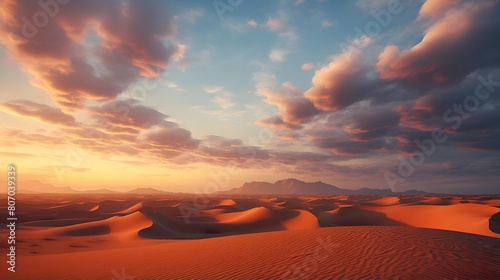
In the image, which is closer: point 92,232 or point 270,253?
point 270,253

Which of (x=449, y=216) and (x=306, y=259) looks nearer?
(x=306, y=259)

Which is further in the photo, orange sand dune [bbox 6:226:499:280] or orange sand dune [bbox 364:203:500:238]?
orange sand dune [bbox 364:203:500:238]

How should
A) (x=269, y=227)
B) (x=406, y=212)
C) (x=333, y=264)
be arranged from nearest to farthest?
(x=333, y=264) < (x=269, y=227) < (x=406, y=212)

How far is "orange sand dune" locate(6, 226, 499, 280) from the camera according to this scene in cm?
960

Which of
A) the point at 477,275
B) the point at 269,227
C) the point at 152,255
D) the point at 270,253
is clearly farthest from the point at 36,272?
the point at 269,227

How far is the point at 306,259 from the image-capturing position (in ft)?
36.4

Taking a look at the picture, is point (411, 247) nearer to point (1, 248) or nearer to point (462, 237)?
point (462, 237)

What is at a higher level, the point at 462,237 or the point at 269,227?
the point at 462,237

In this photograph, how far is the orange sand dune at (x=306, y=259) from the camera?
9.60m

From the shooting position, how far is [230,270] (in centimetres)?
1052

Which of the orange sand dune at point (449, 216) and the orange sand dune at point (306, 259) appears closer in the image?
the orange sand dune at point (306, 259)

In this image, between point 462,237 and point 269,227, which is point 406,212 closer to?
point 269,227

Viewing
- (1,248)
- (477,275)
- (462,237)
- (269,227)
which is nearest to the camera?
(477,275)

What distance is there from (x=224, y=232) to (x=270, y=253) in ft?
69.1
